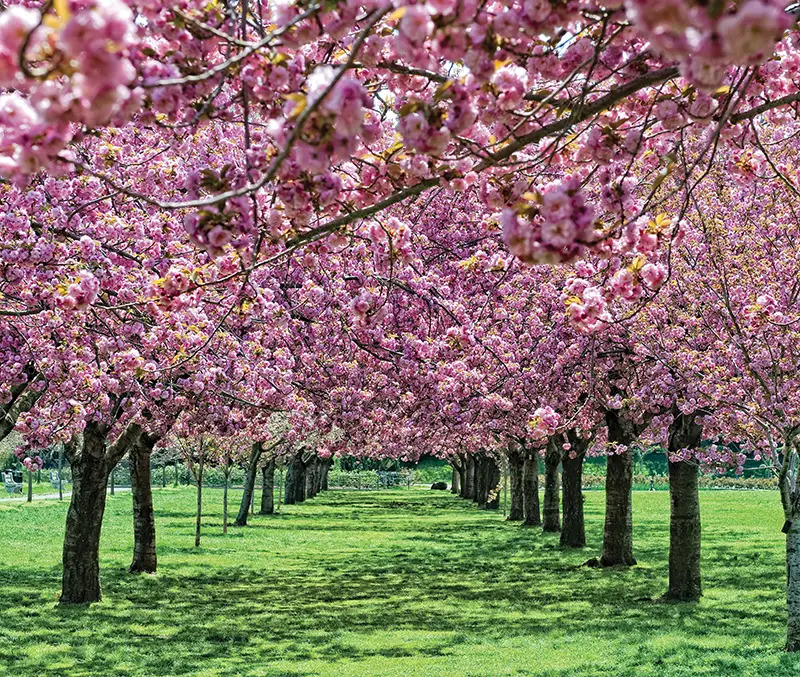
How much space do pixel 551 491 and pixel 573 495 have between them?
520cm

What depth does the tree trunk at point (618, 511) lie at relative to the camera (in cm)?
2120

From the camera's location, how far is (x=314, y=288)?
12.2m

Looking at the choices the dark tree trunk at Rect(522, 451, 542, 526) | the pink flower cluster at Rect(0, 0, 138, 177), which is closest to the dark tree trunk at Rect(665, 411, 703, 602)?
the pink flower cluster at Rect(0, 0, 138, 177)

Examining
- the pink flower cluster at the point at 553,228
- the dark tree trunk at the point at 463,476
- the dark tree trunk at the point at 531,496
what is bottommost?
the dark tree trunk at the point at 463,476

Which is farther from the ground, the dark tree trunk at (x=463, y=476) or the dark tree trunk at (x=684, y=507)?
the dark tree trunk at (x=684, y=507)

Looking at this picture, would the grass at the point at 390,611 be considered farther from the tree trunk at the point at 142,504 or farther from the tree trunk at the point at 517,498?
the tree trunk at the point at 517,498

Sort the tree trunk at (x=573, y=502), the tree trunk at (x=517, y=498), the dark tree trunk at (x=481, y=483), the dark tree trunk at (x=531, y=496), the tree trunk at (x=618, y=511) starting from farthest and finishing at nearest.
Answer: the dark tree trunk at (x=481, y=483)
the tree trunk at (x=517, y=498)
the dark tree trunk at (x=531, y=496)
the tree trunk at (x=573, y=502)
the tree trunk at (x=618, y=511)

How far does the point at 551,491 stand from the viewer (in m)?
31.6

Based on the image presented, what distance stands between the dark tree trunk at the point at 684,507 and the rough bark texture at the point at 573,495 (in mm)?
8697

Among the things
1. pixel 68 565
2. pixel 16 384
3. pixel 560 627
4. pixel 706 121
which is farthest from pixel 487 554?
pixel 706 121

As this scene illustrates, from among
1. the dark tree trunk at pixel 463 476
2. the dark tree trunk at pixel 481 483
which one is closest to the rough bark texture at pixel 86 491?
the dark tree trunk at pixel 481 483

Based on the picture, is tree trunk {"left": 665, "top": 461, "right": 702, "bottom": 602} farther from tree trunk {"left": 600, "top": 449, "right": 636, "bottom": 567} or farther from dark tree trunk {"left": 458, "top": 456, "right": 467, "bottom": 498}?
dark tree trunk {"left": 458, "top": 456, "right": 467, "bottom": 498}

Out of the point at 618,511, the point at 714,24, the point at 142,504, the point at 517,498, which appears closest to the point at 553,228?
the point at 714,24

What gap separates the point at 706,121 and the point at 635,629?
11.6 metres
